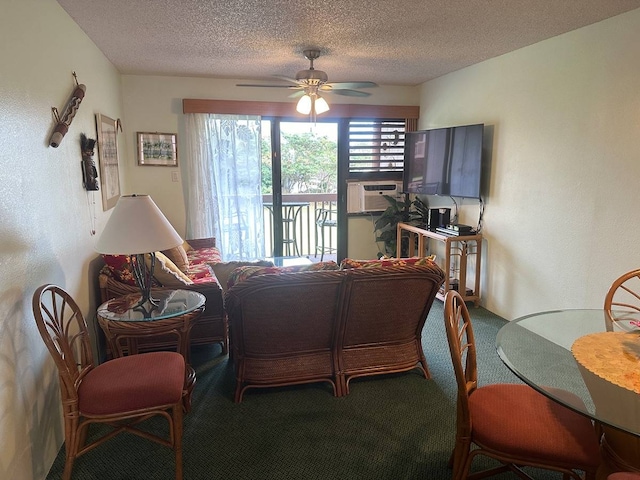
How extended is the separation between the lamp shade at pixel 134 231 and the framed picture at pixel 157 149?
2.60m

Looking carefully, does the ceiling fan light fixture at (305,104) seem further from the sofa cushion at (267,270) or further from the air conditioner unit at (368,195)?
the air conditioner unit at (368,195)

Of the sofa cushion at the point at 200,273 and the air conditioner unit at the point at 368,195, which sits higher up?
the air conditioner unit at the point at 368,195

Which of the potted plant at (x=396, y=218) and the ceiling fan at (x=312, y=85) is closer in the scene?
the ceiling fan at (x=312, y=85)

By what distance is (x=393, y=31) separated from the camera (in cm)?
303

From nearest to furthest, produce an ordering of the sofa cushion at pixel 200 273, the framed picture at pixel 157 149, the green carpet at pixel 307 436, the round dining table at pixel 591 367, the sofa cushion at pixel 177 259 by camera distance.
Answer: the round dining table at pixel 591 367 < the green carpet at pixel 307 436 < the sofa cushion at pixel 200 273 < the sofa cushion at pixel 177 259 < the framed picture at pixel 157 149

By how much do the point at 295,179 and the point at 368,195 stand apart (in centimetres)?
94

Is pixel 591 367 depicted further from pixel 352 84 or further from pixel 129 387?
pixel 352 84

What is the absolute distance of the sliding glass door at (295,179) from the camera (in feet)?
16.8

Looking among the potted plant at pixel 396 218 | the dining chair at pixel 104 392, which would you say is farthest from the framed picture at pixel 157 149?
the dining chair at pixel 104 392

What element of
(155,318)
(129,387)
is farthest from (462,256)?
(129,387)

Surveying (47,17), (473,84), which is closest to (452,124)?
(473,84)

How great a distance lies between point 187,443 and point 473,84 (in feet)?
A: 12.8

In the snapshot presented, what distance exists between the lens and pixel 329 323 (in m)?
2.56

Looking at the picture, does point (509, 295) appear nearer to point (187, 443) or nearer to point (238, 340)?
point (238, 340)
